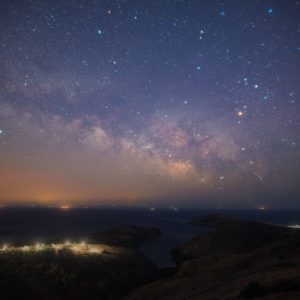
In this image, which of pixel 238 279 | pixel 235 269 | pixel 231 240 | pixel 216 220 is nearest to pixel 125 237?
pixel 231 240

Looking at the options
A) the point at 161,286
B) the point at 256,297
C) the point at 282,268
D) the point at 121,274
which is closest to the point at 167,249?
the point at 121,274

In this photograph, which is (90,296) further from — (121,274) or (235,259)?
(235,259)

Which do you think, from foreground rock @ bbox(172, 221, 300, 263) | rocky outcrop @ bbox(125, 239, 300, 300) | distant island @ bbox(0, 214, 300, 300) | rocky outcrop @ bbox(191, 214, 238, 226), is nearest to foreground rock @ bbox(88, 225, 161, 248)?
foreground rock @ bbox(172, 221, 300, 263)

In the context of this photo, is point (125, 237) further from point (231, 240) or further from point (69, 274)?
point (69, 274)

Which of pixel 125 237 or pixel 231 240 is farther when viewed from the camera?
pixel 125 237

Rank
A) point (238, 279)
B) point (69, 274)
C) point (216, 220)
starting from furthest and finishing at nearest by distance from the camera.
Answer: point (216, 220) → point (69, 274) → point (238, 279)

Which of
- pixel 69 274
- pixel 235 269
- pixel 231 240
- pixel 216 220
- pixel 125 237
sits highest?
pixel 235 269

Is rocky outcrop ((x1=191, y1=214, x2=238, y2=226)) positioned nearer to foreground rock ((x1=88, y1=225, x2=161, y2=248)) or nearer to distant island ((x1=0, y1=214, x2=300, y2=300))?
foreground rock ((x1=88, y1=225, x2=161, y2=248))

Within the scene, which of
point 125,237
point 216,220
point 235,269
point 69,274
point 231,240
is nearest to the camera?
point 235,269
